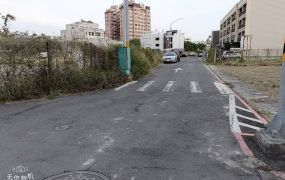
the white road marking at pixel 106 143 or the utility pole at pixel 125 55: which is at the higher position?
the utility pole at pixel 125 55

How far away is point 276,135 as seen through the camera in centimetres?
520

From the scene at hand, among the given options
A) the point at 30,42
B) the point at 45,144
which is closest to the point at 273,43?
the point at 30,42

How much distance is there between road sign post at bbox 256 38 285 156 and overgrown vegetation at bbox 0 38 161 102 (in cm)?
835

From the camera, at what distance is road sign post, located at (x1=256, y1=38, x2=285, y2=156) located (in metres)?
4.94

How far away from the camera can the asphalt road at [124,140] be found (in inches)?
173

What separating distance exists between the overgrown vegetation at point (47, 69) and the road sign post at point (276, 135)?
329 inches

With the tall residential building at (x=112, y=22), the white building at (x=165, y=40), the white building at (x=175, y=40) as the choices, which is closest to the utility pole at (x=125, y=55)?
the white building at (x=165, y=40)

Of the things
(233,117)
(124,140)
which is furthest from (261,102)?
(124,140)

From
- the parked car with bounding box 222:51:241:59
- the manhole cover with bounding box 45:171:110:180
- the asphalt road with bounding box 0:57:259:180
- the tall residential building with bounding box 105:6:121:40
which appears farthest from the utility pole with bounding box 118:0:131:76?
the tall residential building with bounding box 105:6:121:40

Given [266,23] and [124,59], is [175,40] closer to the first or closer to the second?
[266,23]

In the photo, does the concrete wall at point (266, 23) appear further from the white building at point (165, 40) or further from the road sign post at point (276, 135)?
the road sign post at point (276, 135)

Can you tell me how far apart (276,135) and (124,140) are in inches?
118

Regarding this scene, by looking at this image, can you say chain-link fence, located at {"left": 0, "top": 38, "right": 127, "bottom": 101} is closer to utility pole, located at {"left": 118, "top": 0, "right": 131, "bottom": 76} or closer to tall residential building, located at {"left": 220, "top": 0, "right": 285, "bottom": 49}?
utility pole, located at {"left": 118, "top": 0, "right": 131, "bottom": 76}

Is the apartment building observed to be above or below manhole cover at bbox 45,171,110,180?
above
